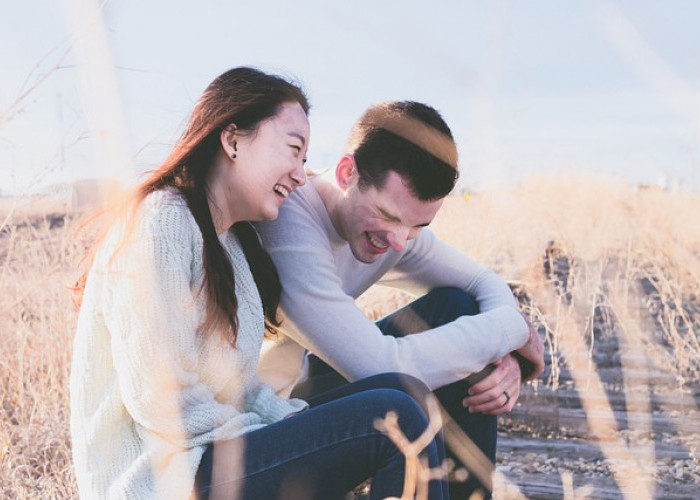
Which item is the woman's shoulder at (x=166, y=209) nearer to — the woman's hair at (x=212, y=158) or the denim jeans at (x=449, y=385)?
the woman's hair at (x=212, y=158)

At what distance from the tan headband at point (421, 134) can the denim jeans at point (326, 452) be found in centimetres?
83

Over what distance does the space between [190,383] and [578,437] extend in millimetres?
2525

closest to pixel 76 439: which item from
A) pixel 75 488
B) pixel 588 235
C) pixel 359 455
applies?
pixel 359 455

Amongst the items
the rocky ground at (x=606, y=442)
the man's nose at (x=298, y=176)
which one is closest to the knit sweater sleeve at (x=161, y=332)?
the man's nose at (x=298, y=176)

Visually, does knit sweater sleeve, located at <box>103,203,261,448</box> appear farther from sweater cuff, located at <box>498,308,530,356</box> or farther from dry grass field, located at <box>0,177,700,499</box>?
sweater cuff, located at <box>498,308,530,356</box>

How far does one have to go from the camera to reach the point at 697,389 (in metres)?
4.40

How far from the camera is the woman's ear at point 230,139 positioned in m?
1.91

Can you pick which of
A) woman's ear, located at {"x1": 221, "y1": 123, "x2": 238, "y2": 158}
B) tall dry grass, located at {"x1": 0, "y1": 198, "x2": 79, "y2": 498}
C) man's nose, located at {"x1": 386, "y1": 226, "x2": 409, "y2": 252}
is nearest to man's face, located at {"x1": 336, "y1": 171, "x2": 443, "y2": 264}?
man's nose, located at {"x1": 386, "y1": 226, "x2": 409, "y2": 252}

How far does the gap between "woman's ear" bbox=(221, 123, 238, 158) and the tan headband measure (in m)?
0.62

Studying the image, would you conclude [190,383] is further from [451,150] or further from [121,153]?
[451,150]

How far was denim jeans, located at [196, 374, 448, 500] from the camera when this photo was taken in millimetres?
1751

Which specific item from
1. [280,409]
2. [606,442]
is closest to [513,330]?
[280,409]

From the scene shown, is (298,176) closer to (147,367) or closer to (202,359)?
(202,359)

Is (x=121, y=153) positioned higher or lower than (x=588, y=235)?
higher
